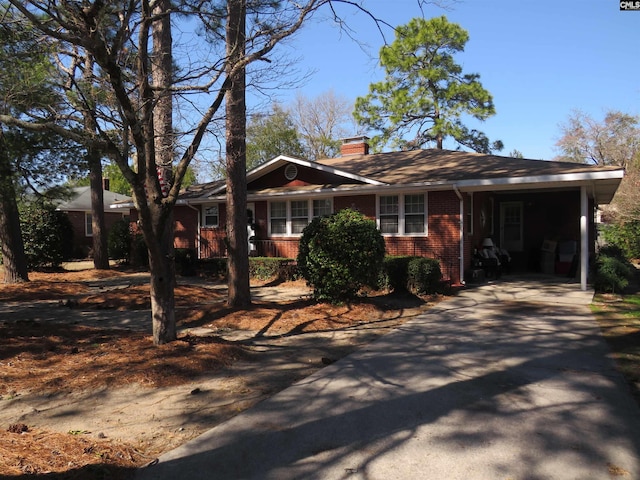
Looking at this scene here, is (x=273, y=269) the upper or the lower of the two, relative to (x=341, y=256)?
lower

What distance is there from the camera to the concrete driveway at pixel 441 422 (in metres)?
3.47

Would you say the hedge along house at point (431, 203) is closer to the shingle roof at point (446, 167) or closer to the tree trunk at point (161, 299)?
the shingle roof at point (446, 167)

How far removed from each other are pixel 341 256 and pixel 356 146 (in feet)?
42.7

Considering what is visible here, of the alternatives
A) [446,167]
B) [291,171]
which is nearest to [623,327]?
[446,167]

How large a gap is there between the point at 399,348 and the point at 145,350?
3.52 metres

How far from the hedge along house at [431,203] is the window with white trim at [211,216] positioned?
41 mm

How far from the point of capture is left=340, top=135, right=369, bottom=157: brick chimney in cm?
2134

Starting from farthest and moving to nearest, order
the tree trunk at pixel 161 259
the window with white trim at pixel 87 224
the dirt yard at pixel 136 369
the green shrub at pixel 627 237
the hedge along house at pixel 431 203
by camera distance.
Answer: the window with white trim at pixel 87 224, the green shrub at pixel 627 237, the hedge along house at pixel 431 203, the tree trunk at pixel 161 259, the dirt yard at pixel 136 369

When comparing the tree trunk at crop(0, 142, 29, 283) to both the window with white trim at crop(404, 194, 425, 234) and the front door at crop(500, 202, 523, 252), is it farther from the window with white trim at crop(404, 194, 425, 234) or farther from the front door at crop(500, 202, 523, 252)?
the front door at crop(500, 202, 523, 252)

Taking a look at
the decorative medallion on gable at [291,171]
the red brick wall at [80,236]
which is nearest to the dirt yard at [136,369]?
the decorative medallion on gable at [291,171]

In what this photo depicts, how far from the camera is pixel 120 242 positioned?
2208 cm

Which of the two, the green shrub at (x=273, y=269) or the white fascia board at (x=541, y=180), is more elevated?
the white fascia board at (x=541, y=180)

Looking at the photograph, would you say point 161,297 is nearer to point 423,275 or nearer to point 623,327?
point 423,275

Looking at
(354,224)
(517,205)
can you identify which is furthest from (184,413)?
(517,205)
